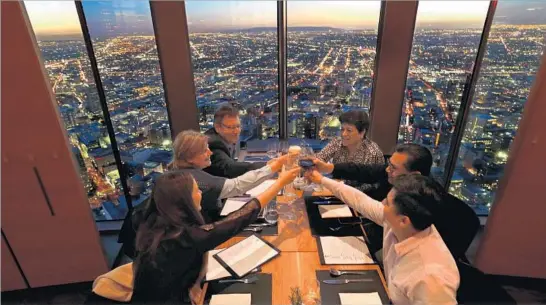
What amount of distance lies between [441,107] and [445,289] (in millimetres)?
2666

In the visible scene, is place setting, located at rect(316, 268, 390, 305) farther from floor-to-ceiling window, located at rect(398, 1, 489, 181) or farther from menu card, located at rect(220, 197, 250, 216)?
floor-to-ceiling window, located at rect(398, 1, 489, 181)

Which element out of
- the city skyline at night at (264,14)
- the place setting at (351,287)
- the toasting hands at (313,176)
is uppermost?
the city skyline at night at (264,14)

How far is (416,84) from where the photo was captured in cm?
331

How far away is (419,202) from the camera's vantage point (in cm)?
138

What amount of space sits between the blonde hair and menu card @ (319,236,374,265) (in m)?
0.93

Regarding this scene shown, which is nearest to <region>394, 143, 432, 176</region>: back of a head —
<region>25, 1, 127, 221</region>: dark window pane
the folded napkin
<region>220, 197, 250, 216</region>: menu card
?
<region>220, 197, 250, 216</region>: menu card

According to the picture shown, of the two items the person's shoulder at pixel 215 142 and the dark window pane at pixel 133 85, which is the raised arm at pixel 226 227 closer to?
the person's shoulder at pixel 215 142

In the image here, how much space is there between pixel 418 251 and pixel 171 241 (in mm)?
1094

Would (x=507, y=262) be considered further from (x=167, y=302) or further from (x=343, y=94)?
(x=167, y=302)

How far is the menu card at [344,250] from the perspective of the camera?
5.36 ft

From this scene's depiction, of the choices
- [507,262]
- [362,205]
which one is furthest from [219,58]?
[507,262]

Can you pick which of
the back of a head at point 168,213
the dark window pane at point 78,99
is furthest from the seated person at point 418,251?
the dark window pane at point 78,99

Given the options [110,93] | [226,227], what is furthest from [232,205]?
[110,93]

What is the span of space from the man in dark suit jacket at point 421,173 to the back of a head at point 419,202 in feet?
0.21
